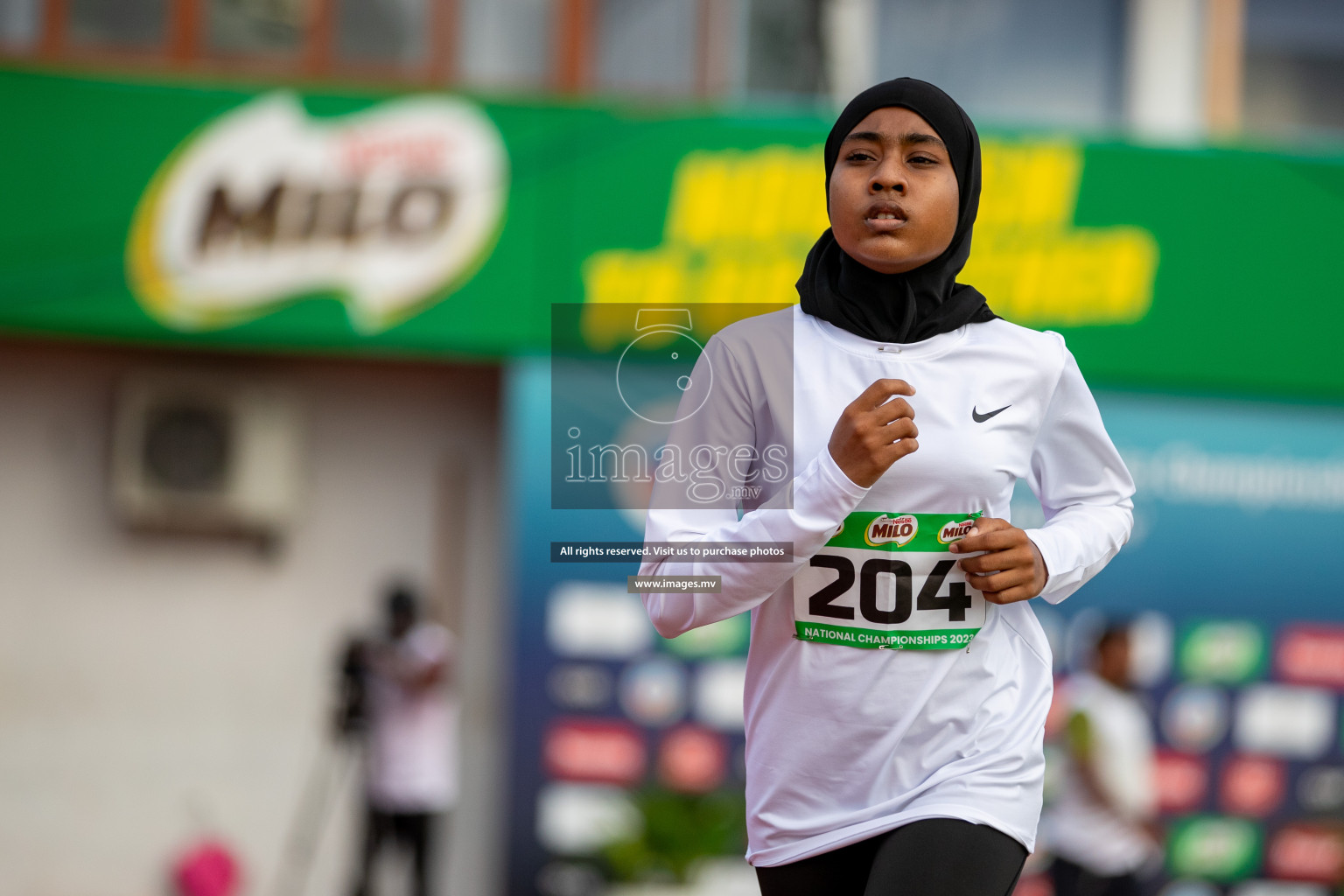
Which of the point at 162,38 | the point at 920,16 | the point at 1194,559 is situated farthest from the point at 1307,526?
the point at 162,38

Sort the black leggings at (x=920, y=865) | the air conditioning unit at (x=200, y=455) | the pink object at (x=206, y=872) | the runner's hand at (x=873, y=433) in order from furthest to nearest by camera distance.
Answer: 1. the air conditioning unit at (x=200, y=455)
2. the pink object at (x=206, y=872)
3. the black leggings at (x=920, y=865)
4. the runner's hand at (x=873, y=433)

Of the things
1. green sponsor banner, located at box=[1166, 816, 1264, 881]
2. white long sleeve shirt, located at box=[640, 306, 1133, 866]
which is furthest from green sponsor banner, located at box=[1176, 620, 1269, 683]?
white long sleeve shirt, located at box=[640, 306, 1133, 866]

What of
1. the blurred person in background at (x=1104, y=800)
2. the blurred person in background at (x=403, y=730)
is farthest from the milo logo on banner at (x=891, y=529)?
the blurred person in background at (x=403, y=730)

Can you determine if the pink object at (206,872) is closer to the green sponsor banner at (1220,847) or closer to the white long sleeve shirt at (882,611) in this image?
the green sponsor banner at (1220,847)

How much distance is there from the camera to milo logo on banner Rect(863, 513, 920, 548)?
1.99m

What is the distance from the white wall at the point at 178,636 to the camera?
27.1ft

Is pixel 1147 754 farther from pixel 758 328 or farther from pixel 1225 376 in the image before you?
pixel 758 328

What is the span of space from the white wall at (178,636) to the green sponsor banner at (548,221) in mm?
677

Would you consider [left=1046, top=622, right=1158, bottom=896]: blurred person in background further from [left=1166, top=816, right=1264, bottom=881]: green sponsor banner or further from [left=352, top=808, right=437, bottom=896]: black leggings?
[left=352, top=808, right=437, bottom=896]: black leggings

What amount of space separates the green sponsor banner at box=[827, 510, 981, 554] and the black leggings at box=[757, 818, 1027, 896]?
14.4 inches

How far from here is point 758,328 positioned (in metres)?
2.10

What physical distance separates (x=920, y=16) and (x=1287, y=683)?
4.30 meters

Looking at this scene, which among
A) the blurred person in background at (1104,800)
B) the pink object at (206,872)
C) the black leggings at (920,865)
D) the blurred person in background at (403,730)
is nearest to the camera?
the black leggings at (920,865)

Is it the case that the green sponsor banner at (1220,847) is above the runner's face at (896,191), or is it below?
below
